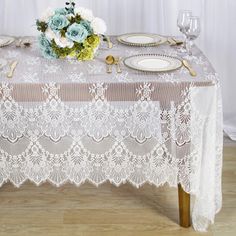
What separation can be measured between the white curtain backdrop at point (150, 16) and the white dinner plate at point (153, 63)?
0.72m

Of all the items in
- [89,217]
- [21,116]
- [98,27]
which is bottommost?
[89,217]

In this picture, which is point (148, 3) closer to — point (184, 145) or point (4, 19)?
point (4, 19)

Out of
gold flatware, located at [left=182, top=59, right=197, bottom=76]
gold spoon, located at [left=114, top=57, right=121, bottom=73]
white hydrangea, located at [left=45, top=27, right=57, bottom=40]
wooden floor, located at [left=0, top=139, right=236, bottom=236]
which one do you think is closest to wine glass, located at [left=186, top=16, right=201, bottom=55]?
gold flatware, located at [left=182, top=59, right=197, bottom=76]

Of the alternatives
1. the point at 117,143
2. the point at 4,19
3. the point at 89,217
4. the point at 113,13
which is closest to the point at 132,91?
the point at 117,143

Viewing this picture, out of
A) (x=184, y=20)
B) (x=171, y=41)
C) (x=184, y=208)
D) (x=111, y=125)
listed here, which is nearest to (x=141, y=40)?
(x=171, y=41)

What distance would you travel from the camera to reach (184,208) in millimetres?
1827

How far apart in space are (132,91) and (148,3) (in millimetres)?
1018

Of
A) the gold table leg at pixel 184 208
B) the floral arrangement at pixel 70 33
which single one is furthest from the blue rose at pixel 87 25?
the gold table leg at pixel 184 208

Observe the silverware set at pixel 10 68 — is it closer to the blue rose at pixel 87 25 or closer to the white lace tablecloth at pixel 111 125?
the white lace tablecloth at pixel 111 125

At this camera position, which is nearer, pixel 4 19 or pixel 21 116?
pixel 21 116

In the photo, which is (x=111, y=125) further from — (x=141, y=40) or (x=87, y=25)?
(x=141, y=40)

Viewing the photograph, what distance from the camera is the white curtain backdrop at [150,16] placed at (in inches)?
96.7

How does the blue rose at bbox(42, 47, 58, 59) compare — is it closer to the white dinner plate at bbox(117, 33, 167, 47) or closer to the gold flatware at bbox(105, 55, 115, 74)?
the gold flatware at bbox(105, 55, 115, 74)

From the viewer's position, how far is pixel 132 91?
62.7 inches
